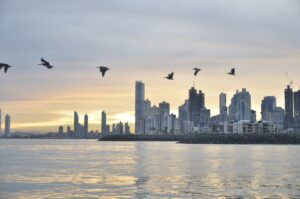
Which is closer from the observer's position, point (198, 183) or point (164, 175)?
point (198, 183)

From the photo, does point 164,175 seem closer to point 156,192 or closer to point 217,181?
point 217,181

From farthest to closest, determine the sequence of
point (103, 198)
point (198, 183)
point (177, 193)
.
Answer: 1. point (198, 183)
2. point (177, 193)
3. point (103, 198)

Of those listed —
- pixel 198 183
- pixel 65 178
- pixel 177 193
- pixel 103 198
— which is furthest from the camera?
pixel 65 178

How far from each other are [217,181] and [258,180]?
4.26 m

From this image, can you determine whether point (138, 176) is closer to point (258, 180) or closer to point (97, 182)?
A: point (97, 182)

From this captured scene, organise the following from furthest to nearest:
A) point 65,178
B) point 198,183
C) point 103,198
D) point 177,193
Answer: point 65,178 → point 198,183 → point 177,193 → point 103,198

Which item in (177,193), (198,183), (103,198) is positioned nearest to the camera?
(103,198)

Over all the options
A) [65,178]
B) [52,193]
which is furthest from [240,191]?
[65,178]

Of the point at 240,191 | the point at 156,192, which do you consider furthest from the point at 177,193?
the point at 240,191

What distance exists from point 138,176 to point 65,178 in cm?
764

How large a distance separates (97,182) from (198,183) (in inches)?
370

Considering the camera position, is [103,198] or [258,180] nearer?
[103,198]

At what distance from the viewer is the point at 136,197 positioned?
37.1m

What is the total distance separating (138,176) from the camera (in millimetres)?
53844
